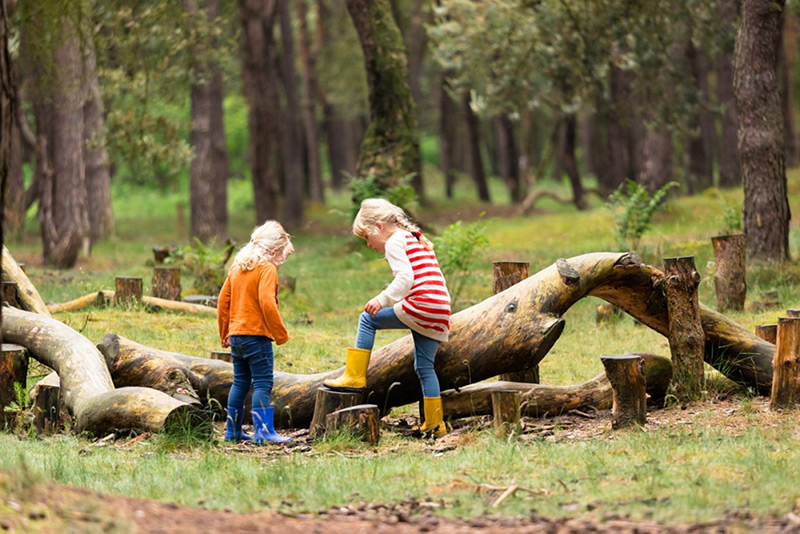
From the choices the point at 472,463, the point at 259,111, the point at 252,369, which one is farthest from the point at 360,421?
the point at 259,111

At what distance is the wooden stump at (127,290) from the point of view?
11.6 m

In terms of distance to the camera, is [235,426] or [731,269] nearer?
[235,426]

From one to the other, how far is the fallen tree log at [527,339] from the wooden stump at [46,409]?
1.28 meters

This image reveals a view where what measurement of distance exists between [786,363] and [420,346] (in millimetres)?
2610


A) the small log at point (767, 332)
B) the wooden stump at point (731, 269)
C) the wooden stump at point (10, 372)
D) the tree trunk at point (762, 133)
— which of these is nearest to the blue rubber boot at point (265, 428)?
the wooden stump at point (10, 372)

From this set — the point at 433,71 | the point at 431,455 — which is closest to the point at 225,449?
the point at 431,455

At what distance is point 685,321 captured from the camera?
293 inches

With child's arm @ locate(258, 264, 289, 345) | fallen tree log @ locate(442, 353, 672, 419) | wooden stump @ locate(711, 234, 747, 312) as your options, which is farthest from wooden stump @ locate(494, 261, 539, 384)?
wooden stump @ locate(711, 234, 747, 312)

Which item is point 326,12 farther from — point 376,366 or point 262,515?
point 262,515

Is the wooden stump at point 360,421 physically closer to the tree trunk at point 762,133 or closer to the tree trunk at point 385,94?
the tree trunk at point 762,133

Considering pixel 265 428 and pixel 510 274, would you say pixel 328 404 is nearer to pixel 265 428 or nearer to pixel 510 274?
pixel 265 428

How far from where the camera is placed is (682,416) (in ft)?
23.4

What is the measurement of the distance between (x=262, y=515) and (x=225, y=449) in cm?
209

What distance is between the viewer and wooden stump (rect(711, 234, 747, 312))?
11352mm
